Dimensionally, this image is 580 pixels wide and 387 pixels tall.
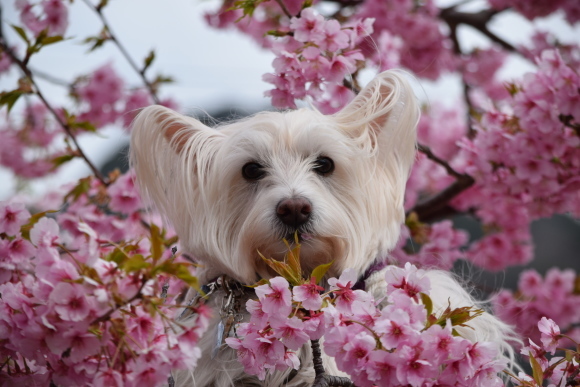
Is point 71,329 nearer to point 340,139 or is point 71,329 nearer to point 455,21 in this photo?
point 340,139

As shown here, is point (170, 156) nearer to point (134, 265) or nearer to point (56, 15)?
point (56, 15)

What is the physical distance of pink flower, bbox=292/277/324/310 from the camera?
5.24ft

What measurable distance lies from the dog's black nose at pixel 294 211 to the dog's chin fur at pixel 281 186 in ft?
0.06

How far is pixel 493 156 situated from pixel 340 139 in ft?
4.01

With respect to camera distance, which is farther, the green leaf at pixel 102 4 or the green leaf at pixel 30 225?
the green leaf at pixel 102 4

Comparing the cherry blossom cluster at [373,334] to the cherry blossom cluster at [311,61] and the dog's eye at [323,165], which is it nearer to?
the dog's eye at [323,165]

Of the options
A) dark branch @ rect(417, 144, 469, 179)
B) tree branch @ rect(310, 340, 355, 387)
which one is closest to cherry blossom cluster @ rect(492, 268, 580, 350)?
dark branch @ rect(417, 144, 469, 179)

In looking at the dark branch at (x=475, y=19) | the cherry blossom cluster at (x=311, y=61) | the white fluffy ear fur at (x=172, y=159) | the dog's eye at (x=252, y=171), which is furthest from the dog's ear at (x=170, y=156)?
the dark branch at (x=475, y=19)

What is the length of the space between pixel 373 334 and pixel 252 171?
0.98 m

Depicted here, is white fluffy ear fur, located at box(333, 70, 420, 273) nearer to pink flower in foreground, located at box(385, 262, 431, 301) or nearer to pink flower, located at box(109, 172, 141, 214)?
pink flower in foreground, located at box(385, 262, 431, 301)

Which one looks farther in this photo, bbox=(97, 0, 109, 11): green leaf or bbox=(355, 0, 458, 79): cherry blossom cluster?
bbox=(355, 0, 458, 79): cherry blossom cluster

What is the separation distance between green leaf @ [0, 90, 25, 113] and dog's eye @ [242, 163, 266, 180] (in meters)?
1.08

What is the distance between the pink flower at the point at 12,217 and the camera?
5.74 ft

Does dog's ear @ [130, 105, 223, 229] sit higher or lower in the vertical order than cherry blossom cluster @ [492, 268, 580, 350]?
higher
